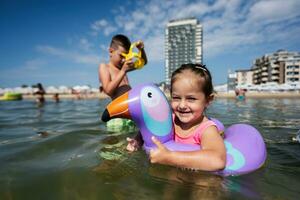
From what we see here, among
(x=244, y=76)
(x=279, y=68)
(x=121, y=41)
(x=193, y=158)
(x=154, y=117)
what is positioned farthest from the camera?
(x=244, y=76)

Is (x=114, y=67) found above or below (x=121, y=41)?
below

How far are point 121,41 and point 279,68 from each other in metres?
55.9

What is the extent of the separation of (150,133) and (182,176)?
0.62 meters

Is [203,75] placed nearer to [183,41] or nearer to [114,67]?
[114,67]

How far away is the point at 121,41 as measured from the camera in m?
3.87

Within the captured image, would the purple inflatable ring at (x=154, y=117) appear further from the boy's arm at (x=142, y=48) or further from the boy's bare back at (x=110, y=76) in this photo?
the boy's bare back at (x=110, y=76)

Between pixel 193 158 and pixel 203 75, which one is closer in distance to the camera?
pixel 193 158

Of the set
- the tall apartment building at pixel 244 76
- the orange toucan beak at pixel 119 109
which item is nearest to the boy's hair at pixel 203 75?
the orange toucan beak at pixel 119 109

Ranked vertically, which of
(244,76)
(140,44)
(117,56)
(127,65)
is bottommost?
(127,65)

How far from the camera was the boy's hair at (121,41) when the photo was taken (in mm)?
3869

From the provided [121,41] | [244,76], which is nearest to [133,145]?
[121,41]

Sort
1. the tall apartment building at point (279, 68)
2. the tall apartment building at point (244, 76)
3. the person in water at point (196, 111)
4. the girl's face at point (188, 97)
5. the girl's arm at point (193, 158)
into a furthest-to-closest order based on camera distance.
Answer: the tall apartment building at point (244, 76)
the tall apartment building at point (279, 68)
the girl's face at point (188, 97)
the person in water at point (196, 111)
the girl's arm at point (193, 158)

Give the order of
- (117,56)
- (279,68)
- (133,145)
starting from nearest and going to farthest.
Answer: (133,145) → (117,56) → (279,68)

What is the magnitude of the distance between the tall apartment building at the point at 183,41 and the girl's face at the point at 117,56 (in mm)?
60200
